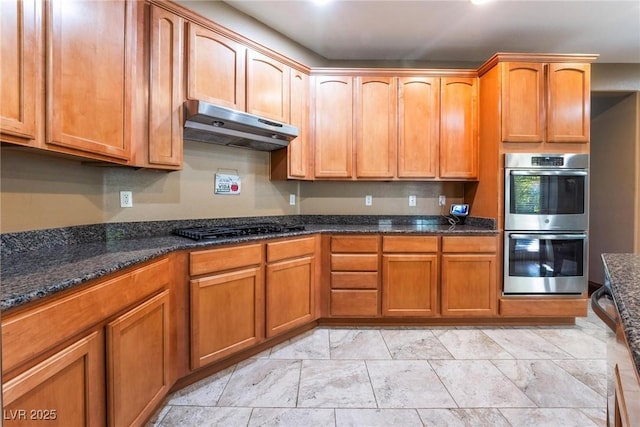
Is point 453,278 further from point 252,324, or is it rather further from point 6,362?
point 6,362

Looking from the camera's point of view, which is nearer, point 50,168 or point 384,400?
point 50,168

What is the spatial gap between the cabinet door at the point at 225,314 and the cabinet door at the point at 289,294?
89mm

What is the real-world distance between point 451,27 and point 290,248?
8.14ft

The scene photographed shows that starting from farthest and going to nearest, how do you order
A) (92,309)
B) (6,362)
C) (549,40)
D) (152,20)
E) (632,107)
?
(632,107) → (549,40) → (152,20) → (92,309) → (6,362)

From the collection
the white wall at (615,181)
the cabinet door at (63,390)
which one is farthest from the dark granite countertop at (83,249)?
the white wall at (615,181)

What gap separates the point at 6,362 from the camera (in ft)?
2.61

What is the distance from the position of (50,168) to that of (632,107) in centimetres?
543

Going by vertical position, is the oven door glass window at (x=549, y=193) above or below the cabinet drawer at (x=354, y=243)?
above

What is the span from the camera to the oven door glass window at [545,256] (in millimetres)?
2713

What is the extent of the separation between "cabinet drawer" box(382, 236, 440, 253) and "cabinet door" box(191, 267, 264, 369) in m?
1.18

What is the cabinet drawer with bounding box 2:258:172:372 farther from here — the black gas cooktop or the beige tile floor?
the beige tile floor

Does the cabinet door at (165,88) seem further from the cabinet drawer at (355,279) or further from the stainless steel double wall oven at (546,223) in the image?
the stainless steel double wall oven at (546,223)

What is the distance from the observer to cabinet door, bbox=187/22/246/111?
206 cm

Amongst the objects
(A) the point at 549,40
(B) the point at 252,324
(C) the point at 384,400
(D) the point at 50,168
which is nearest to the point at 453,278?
(C) the point at 384,400
